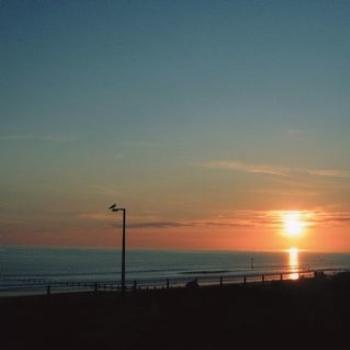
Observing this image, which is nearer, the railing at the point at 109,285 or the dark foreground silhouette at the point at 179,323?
the dark foreground silhouette at the point at 179,323

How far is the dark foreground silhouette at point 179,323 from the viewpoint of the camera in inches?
750

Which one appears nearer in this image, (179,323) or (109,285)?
(179,323)

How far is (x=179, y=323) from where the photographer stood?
2319cm

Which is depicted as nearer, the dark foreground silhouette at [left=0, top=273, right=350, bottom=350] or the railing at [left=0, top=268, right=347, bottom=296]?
the dark foreground silhouette at [left=0, top=273, right=350, bottom=350]

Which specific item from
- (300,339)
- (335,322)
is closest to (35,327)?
(300,339)

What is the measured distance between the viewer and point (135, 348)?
18125 millimetres

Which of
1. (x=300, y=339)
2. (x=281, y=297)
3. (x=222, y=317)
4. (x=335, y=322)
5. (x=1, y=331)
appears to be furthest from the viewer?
(x=281, y=297)

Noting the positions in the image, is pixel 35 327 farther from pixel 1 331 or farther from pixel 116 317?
pixel 116 317

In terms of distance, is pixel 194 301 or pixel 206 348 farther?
pixel 194 301

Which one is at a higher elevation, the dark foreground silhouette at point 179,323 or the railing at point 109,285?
the railing at point 109,285

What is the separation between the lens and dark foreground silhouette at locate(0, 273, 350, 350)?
19047mm

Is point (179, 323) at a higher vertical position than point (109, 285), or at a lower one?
lower

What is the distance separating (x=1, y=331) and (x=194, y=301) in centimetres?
1142

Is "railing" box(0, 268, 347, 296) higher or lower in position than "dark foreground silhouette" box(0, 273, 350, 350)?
higher
